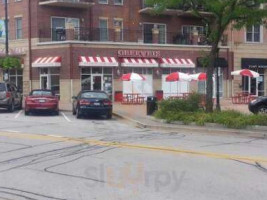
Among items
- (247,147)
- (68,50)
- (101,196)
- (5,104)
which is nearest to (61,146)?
(247,147)

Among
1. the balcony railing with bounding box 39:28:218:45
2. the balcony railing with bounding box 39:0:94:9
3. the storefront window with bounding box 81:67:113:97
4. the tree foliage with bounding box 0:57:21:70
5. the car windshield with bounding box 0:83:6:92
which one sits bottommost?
the car windshield with bounding box 0:83:6:92

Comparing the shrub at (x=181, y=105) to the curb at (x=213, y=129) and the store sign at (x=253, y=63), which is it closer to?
the curb at (x=213, y=129)

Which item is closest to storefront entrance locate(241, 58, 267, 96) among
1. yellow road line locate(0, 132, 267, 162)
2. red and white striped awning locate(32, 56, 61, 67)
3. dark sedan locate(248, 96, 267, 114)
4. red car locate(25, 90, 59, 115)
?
red and white striped awning locate(32, 56, 61, 67)

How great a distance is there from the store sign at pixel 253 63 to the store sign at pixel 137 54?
8.89 meters

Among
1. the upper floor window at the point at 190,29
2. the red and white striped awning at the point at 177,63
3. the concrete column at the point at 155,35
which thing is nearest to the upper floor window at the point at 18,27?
the concrete column at the point at 155,35

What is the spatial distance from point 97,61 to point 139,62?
3.74 m

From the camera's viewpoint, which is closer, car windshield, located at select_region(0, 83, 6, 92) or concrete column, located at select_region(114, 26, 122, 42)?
car windshield, located at select_region(0, 83, 6, 92)

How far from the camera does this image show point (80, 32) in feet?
137

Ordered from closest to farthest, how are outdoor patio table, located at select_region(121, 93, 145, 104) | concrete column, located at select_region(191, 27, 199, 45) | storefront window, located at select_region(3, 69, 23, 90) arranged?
outdoor patio table, located at select_region(121, 93, 145, 104)
storefront window, located at select_region(3, 69, 23, 90)
concrete column, located at select_region(191, 27, 199, 45)

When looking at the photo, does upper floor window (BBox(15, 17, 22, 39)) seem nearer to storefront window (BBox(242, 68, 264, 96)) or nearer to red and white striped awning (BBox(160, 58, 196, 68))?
red and white striped awning (BBox(160, 58, 196, 68))

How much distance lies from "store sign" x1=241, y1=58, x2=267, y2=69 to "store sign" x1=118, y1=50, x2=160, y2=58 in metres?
8.89

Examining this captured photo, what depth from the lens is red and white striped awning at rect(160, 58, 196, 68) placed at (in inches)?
1684

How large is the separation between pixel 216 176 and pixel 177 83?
35.2 m

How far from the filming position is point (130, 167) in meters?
10.4
